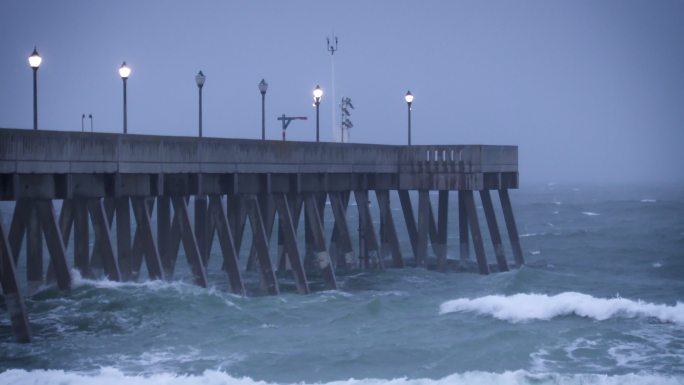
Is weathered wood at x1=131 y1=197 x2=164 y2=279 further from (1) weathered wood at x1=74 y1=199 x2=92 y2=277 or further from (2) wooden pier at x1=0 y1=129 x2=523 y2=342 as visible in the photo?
(1) weathered wood at x1=74 y1=199 x2=92 y2=277

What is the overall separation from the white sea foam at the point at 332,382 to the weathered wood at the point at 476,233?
1324 cm

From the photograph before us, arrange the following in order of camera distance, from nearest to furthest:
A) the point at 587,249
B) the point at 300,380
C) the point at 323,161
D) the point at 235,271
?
the point at 300,380
the point at 235,271
the point at 323,161
the point at 587,249

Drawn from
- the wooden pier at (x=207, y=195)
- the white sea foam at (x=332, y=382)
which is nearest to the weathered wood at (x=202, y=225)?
the wooden pier at (x=207, y=195)

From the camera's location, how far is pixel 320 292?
86.4 feet

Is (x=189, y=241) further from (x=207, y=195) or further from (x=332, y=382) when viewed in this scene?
(x=332, y=382)

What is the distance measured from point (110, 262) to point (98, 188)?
177 centimetres

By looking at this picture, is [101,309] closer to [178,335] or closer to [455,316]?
[178,335]

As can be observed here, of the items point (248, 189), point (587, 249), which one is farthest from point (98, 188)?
point (587, 249)

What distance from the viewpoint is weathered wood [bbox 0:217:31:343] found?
17781mm

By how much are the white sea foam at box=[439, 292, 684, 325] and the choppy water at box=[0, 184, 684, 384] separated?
0.04 meters

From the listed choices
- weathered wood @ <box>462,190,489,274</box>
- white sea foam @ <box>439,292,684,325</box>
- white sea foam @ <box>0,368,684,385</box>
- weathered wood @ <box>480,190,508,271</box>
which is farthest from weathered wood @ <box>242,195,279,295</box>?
weathered wood @ <box>480,190,508,271</box>

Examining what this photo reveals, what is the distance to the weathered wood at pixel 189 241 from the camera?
76.8 feet

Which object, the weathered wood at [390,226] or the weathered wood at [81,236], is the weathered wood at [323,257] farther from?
the weathered wood at [81,236]

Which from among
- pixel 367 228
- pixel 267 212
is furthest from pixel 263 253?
pixel 367 228
